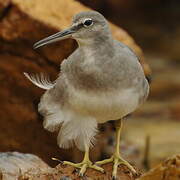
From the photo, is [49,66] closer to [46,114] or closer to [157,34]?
[46,114]

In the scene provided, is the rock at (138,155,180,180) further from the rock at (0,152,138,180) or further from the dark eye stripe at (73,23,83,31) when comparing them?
the dark eye stripe at (73,23,83,31)

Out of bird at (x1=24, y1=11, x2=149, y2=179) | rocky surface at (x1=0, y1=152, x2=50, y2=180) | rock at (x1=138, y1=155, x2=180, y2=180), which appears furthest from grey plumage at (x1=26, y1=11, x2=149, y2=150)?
rock at (x1=138, y1=155, x2=180, y2=180)

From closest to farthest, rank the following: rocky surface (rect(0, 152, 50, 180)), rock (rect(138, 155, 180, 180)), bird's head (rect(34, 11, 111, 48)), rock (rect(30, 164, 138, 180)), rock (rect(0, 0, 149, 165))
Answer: rock (rect(138, 155, 180, 180))
bird's head (rect(34, 11, 111, 48))
rock (rect(30, 164, 138, 180))
rocky surface (rect(0, 152, 50, 180))
rock (rect(0, 0, 149, 165))

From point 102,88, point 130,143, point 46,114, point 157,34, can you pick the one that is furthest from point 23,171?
point 157,34

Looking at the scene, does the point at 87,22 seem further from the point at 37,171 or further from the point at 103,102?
the point at 37,171

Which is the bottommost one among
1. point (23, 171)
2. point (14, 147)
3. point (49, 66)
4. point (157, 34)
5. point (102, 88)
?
point (23, 171)

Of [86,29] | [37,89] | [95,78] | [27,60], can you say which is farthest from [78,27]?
[37,89]
